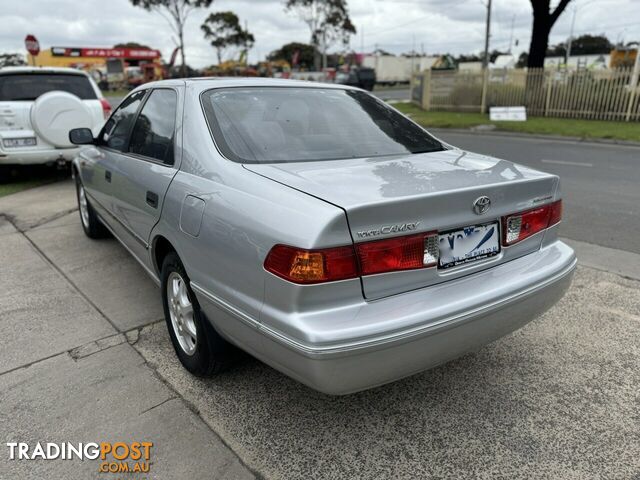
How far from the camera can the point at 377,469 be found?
2.12 m

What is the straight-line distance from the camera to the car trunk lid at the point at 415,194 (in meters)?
1.94

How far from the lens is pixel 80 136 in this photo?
13.6 feet

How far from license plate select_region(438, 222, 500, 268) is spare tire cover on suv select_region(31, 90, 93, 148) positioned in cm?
637

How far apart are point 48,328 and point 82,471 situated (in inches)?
60.6

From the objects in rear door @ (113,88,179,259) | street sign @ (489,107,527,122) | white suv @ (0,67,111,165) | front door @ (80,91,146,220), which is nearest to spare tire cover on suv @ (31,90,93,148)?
white suv @ (0,67,111,165)

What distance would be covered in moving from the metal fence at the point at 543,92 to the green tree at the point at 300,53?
192ft

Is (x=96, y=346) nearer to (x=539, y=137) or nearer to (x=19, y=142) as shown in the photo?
(x=19, y=142)

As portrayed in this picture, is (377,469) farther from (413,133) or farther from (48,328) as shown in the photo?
(48,328)

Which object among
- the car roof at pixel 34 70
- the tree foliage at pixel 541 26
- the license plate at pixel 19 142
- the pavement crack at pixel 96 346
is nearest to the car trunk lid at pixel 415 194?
the pavement crack at pixel 96 346

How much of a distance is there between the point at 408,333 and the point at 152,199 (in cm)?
174

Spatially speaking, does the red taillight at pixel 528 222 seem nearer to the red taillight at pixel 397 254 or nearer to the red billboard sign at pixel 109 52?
the red taillight at pixel 397 254

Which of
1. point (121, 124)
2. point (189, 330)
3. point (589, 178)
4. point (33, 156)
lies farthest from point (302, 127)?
point (589, 178)

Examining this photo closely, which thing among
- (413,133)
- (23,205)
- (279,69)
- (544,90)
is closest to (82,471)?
(413,133)

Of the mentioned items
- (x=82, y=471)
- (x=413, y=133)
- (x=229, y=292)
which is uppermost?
(x=413, y=133)
